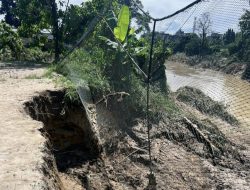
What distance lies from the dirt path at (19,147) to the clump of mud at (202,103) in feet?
17.2

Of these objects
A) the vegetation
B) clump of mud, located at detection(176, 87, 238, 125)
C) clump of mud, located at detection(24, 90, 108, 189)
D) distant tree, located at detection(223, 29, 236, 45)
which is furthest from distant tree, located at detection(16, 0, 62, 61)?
distant tree, located at detection(223, 29, 236, 45)

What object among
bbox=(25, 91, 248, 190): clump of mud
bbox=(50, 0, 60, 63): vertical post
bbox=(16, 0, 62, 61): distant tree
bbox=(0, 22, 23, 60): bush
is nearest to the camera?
bbox=(25, 91, 248, 190): clump of mud

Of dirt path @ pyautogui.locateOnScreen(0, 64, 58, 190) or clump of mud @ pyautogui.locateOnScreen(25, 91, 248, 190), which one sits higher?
dirt path @ pyautogui.locateOnScreen(0, 64, 58, 190)

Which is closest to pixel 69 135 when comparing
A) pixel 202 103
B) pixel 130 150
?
pixel 130 150

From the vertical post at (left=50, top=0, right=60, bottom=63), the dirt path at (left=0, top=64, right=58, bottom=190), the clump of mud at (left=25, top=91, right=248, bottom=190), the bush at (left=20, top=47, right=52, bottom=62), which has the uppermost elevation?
the vertical post at (left=50, top=0, right=60, bottom=63)

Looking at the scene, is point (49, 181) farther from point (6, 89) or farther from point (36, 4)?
point (36, 4)

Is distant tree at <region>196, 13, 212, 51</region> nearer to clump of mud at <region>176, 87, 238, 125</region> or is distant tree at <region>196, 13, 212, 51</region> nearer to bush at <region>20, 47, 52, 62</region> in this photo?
clump of mud at <region>176, 87, 238, 125</region>

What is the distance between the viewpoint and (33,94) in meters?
6.20

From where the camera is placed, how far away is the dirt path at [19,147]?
3.12 metres

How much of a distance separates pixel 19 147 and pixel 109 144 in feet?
12.3

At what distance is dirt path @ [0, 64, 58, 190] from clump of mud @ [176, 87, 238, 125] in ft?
17.2

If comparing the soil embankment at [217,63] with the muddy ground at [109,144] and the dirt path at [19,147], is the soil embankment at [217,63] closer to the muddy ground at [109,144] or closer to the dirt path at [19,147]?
the muddy ground at [109,144]

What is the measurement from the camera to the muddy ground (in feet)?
16.2

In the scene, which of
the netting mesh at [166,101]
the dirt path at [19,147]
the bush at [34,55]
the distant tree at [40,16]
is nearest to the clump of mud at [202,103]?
the netting mesh at [166,101]
